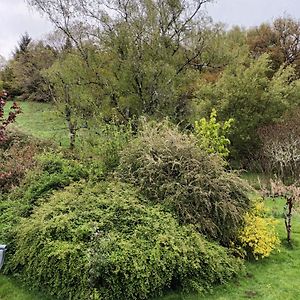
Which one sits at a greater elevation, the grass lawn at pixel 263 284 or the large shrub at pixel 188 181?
the large shrub at pixel 188 181

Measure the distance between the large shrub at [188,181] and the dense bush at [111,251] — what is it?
0.37m

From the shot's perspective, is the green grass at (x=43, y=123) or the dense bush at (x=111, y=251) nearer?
the dense bush at (x=111, y=251)

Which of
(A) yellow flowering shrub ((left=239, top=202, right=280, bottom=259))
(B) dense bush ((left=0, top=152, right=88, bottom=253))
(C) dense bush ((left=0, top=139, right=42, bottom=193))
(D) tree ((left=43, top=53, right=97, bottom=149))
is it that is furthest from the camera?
(D) tree ((left=43, top=53, right=97, bottom=149))

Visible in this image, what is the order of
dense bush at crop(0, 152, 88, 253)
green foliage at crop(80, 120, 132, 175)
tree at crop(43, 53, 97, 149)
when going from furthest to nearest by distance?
1. tree at crop(43, 53, 97, 149)
2. green foliage at crop(80, 120, 132, 175)
3. dense bush at crop(0, 152, 88, 253)

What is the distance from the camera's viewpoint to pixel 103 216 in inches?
240

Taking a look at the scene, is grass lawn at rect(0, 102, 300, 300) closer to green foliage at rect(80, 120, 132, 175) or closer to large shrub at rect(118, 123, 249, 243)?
large shrub at rect(118, 123, 249, 243)

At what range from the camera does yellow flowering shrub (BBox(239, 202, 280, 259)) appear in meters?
6.73

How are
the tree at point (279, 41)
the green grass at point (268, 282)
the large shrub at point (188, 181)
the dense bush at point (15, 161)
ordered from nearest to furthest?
the green grass at point (268, 282) → the large shrub at point (188, 181) → the dense bush at point (15, 161) → the tree at point (279, 41)

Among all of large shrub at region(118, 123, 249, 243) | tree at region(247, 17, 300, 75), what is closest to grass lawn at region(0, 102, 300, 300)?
A: large shrub at region(118, 123, 249, 243)

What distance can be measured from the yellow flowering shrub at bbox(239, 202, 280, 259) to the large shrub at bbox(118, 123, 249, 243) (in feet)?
0.62

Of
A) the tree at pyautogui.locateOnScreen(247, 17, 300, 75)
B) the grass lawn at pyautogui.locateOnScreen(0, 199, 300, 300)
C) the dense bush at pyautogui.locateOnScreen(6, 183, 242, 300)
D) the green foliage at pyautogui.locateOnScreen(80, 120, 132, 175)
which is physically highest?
the tree at pyautogui.locateOnScreen(247, 17, 300, 75)

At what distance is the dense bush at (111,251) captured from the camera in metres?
5.29

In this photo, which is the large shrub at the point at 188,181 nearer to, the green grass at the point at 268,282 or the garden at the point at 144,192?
the garden at the point at 144,192

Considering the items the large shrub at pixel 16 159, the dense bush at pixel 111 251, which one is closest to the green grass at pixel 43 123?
the large shrub at pixel 16 159
